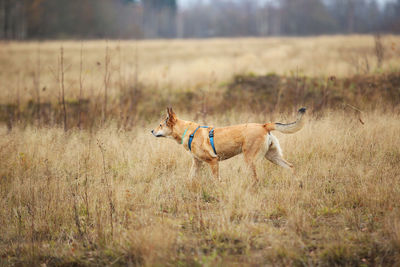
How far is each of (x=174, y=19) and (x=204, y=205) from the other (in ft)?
263

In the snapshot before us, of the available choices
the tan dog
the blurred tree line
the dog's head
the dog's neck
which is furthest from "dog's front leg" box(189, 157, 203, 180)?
the blurred tree line

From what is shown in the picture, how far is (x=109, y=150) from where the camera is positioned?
8.10 m

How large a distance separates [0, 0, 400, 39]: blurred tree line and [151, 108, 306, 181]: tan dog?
3583cm

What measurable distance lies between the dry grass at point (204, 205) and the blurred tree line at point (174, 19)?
1393 inches

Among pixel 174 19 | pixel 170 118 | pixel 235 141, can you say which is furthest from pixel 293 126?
pixel 174 19

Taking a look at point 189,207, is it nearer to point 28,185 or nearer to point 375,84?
point 28,185

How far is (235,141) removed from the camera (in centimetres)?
640

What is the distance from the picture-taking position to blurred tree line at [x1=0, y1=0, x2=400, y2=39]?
4675cm

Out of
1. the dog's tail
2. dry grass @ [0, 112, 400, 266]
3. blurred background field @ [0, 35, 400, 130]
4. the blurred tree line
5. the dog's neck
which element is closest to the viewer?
dry grass @ [0, 112, 400, 266]

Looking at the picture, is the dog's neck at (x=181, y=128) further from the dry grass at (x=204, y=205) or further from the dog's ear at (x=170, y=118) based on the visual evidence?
the dry grass at (x=204, y=205)

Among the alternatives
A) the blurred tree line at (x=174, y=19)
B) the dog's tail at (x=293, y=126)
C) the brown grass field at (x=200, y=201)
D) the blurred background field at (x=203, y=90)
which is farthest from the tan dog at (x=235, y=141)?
the blurred tree line at (x=174, y=19)

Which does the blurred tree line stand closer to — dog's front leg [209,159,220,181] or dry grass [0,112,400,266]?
dry grass [0,112,400,266]

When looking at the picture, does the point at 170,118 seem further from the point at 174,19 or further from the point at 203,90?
the point at 174,19

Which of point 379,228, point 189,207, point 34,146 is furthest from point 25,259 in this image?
point 379,228
